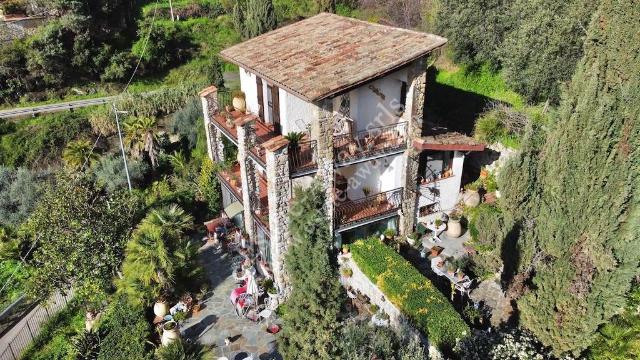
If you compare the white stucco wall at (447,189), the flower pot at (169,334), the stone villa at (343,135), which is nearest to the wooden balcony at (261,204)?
the stone villa at (343,135)

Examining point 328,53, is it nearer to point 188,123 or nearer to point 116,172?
point 188,123

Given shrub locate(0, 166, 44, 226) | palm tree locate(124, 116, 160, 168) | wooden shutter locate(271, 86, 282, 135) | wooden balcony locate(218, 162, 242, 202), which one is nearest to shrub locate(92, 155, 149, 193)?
palm tree locate(124, 116, 160, 168)

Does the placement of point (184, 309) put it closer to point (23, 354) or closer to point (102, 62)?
point (23, 354)

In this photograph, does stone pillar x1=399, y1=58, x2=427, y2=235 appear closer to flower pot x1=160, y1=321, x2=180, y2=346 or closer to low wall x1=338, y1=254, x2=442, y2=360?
low wall x1=338, y1=254, x2=442, y2=360

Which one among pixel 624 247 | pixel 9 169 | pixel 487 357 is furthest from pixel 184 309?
pixel 9 169

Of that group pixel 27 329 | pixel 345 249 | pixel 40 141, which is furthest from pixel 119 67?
pixel 345 249
